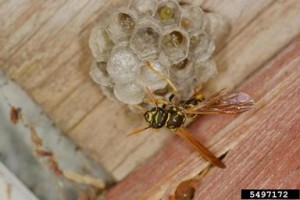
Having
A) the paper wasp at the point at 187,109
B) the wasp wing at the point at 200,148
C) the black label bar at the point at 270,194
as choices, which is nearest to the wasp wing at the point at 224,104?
the paper wasp at the point at 187,109

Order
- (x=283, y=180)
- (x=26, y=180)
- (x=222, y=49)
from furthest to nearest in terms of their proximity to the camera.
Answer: (x=222, y=49) < (x=26, y=180) < (x=283, y=180)

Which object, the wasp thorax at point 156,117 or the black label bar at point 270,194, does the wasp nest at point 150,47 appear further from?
the black label bar at point 270,194

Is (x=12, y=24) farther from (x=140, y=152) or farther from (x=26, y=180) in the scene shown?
(x=140, y=152)

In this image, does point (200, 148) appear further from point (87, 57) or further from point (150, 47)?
point (87, 57)

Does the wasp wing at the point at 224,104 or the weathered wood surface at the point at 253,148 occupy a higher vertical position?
the wasp wing at the point at 224,104

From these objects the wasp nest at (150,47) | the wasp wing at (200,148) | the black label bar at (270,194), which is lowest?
the black label bar at (270,194)

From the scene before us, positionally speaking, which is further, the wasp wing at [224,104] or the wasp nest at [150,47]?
the wasp nest at [150,47]

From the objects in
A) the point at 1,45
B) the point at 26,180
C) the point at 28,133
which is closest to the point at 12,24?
the point at 1,45
